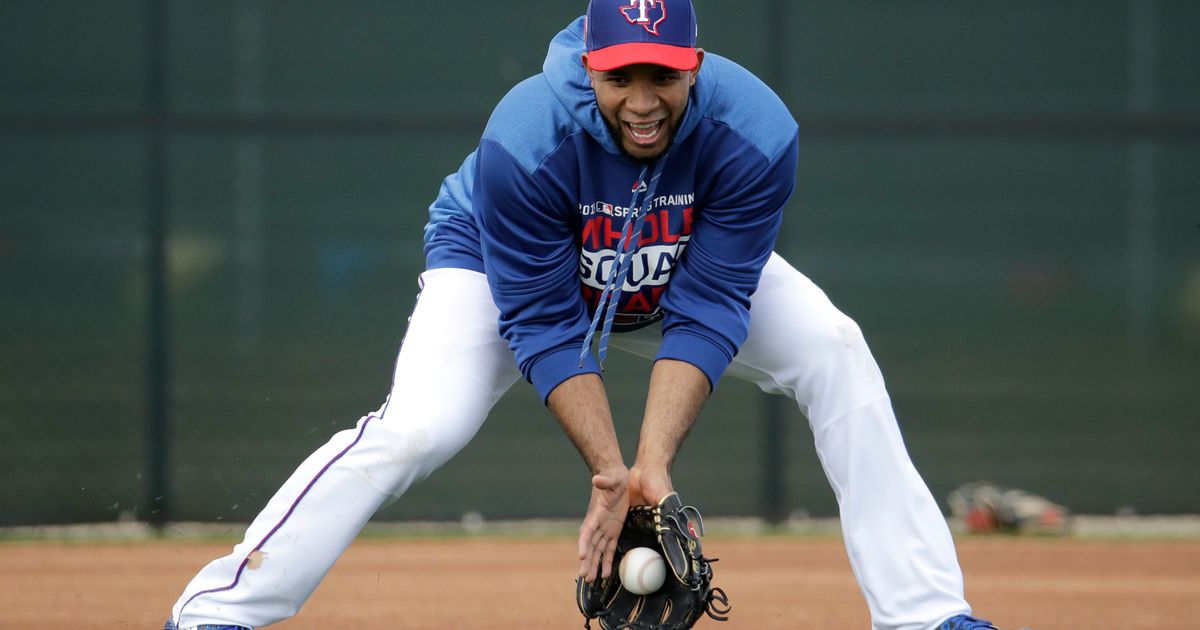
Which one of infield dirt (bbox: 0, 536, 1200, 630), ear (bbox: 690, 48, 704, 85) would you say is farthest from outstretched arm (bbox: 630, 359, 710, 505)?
infield dirt (bbox: 0, 536, 1200, 630)

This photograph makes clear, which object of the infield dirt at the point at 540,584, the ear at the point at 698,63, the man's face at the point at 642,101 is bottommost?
the infield dirt at the point at 540,584

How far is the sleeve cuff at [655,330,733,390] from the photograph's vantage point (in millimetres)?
3570

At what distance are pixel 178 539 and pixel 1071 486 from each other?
175 inches

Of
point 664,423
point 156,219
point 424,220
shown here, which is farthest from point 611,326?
point 156,219

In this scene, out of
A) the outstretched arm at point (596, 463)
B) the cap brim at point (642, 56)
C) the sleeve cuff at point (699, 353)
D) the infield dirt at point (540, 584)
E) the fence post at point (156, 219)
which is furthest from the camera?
the fence post at point (156, 219)

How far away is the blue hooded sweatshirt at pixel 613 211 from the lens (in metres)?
3.49

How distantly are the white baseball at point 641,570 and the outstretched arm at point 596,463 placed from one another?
37 mm

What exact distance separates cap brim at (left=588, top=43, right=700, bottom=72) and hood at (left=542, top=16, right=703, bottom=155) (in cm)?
17

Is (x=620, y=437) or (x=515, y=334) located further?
(x=620, y=437)

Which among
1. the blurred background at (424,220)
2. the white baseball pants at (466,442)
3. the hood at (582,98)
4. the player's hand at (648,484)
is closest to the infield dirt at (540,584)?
the blurred background at (424,220)

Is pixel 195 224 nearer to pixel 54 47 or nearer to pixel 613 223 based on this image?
pixel 54 47

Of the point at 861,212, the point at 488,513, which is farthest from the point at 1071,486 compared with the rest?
the point at 488,513

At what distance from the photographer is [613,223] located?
3.59 m

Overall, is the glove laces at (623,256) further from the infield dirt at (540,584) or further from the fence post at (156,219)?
the fence post at (156,219)
